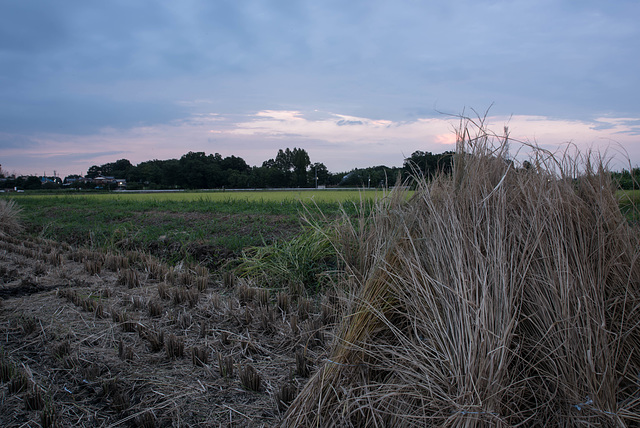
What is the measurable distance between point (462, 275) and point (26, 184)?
187 ft

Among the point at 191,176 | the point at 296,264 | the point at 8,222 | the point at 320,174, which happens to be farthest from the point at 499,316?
the point at 191,176

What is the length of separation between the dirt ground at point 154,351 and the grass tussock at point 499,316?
25.0 inches

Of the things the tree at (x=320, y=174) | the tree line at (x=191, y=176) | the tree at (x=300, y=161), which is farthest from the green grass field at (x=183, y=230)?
the tree at (x=300, y=161)

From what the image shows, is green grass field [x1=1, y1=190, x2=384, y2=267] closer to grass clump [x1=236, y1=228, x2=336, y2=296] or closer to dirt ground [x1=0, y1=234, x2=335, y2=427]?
grass clump [x1=236, y1=228, x2=336, y2=296]

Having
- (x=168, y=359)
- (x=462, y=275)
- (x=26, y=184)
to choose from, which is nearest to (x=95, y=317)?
(x=168, y=359)

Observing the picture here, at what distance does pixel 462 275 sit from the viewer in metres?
1.63

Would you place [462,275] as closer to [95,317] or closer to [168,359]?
[168,359]

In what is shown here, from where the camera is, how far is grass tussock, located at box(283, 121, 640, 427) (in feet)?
4.57

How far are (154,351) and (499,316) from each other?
238cm

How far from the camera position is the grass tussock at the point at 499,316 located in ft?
4.57

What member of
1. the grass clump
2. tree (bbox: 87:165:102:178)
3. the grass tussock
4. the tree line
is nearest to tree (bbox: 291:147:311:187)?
the tree line

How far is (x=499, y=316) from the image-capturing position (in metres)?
1.52

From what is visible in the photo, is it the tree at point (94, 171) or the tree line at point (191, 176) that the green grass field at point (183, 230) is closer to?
the tree line at point (191, 176)

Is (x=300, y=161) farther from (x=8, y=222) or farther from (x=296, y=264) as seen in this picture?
(x=296, y=264)
